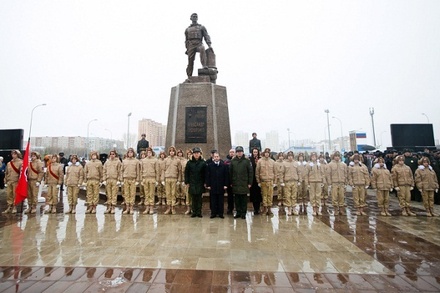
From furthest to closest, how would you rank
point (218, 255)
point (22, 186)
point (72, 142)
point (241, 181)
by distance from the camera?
point (72, 142) → point (22, 186) → point (241, 181) → point (218, 255)

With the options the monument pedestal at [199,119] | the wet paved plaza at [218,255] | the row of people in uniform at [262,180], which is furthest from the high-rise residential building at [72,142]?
the wet paved plaza at [218,255]

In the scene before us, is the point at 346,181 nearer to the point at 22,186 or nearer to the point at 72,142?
the point at 22,186

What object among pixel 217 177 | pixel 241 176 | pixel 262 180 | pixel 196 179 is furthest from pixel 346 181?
pixel 196 179

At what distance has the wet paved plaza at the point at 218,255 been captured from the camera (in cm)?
321

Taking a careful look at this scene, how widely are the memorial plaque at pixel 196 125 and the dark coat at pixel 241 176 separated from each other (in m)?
3.45

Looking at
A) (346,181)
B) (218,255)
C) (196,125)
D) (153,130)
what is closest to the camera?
(218,255)

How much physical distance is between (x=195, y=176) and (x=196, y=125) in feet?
11.9

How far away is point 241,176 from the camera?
23.4 ft

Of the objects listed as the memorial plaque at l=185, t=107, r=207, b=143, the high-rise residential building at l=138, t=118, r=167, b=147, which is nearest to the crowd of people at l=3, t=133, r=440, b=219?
the memorial plaque at l=185, t=107, r=207, b=143

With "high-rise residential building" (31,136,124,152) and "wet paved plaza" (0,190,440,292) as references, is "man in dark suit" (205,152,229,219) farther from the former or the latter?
"high-rise residential building" (31,136,124,152)

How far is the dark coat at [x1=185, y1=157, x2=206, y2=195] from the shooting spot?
23.7 feet

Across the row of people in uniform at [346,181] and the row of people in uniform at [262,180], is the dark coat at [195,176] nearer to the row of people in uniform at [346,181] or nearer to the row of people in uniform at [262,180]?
the row of people in uniform at [262,180]

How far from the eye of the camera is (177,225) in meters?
6.17

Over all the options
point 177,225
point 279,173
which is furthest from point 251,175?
point 177,225
